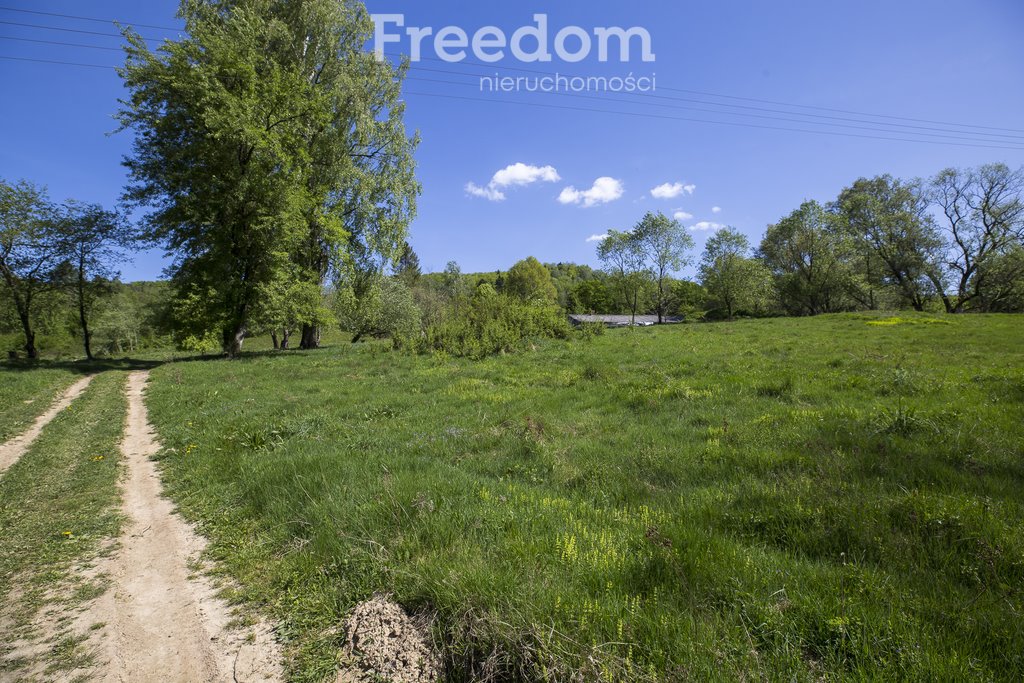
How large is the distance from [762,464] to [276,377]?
56.9 feet

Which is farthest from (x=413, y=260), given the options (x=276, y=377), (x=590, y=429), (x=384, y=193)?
(x=590, y=429)

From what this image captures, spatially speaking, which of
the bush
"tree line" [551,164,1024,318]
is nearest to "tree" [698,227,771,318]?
"tree line" [551,164,1024,318]

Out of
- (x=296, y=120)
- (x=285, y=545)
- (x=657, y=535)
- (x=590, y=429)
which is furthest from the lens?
(x=296, y=120)

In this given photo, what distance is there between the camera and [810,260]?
182ft

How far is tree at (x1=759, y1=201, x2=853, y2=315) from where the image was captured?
52.3 metres

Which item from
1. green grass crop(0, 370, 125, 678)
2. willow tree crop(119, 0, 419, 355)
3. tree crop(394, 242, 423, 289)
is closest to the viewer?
green grass crop(0, 370, 125, 678)

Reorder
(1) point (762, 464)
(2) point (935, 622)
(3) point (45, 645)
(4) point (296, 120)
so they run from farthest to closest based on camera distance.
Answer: (4) point (296, 120)
(1) point (762, 464)
(3) point (45, 645)
(2) point (935, 622)

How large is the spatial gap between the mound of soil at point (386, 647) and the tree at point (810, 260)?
210ft

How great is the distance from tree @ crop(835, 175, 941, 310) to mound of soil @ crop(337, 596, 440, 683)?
6433cm

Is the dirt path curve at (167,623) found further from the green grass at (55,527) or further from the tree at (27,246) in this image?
the tree at (27,246)

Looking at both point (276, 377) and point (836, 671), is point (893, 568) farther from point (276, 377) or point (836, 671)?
point (276, 377)

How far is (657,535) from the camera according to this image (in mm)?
3975

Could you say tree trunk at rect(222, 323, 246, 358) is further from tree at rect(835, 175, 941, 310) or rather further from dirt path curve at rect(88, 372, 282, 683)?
tree at rect(835, 175, 941, 310)

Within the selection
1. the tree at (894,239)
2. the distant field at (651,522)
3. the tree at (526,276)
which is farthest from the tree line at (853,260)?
the distant field at (651,522)
